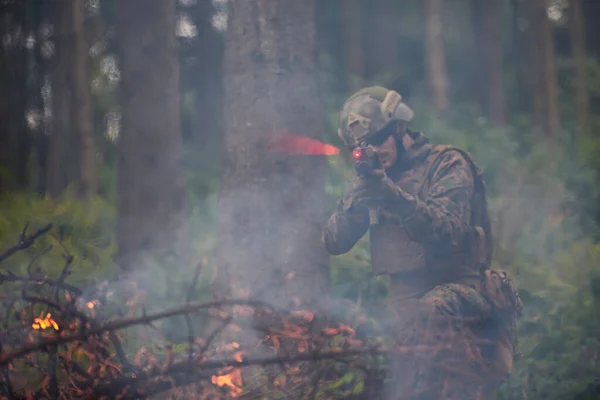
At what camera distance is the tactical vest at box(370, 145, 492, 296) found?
16.4 feet

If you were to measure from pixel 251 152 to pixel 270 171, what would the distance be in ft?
0.57

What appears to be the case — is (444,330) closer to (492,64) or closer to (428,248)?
(428,248)

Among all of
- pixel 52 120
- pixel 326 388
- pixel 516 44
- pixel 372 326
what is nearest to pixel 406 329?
pixel 372 326

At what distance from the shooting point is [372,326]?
15.6 feet

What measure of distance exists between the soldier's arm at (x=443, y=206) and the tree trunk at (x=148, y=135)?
12.2 ft

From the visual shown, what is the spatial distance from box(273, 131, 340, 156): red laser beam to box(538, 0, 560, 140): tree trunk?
43.9ft

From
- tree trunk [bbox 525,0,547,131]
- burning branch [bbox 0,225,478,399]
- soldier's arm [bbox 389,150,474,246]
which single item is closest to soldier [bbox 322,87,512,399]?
soldier's arm [bbox 389,150,474,246]

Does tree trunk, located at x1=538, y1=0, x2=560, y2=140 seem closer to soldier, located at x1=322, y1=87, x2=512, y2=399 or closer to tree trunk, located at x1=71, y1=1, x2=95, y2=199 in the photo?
tree trunk, located at x1=71, y1=1, x2=95, y2=199

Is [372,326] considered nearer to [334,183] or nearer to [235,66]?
[235,66]

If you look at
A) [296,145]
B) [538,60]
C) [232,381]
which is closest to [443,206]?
[296,145]

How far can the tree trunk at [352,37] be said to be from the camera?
68.5 ft

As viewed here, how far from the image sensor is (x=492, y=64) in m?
20.5

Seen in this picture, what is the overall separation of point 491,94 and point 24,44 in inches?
395

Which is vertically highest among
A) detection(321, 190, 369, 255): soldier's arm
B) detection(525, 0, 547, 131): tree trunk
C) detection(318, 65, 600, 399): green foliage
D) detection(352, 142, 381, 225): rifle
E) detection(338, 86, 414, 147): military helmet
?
detection(525, 0, 547, 131): tree trunk
